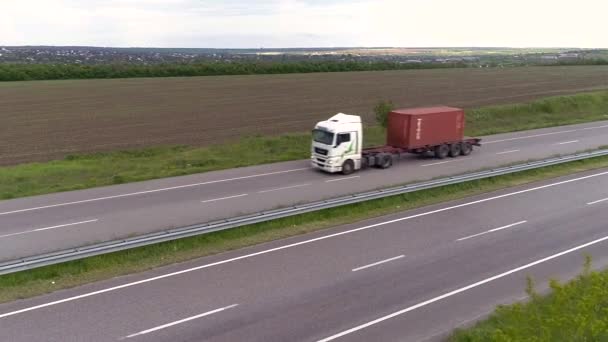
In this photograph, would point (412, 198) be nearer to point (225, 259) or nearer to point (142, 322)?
point (225, 259)

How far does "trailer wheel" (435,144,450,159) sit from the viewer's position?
29.6 metres

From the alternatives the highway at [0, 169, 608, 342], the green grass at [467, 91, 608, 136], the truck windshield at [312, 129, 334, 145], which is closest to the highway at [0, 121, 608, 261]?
the truck windshield at [312, 129, 334, 145]

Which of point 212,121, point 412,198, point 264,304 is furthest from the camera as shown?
point 212,121

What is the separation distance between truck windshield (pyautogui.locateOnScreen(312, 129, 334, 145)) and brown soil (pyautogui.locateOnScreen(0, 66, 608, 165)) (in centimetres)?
1065

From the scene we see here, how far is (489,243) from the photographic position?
53.4 feet

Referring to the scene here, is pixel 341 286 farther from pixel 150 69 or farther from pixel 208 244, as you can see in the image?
pixel 150 69

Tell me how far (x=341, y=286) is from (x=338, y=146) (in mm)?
12934

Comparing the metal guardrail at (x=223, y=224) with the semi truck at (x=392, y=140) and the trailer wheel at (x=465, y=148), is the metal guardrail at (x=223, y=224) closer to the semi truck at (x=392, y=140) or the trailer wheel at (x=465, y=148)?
the semi truck at (x=392, y=140)

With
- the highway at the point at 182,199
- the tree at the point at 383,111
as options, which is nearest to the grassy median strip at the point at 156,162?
the highway at the point at 182,199

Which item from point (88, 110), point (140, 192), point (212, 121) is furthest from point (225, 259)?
point (88, 110)

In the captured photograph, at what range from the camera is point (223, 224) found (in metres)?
16.7

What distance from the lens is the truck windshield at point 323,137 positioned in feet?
84.5

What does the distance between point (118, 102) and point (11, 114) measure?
1074 centimetres

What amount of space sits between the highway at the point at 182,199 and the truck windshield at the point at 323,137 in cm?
153
